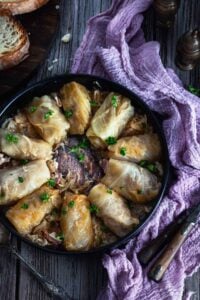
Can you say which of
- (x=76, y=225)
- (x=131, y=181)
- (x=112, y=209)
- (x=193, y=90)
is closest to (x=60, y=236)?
(x=76, y=225)

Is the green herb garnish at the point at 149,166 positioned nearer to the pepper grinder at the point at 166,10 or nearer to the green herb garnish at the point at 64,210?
the green herb garnish at the point at 64,210

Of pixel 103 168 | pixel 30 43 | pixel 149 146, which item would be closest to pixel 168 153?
pixel 149 146

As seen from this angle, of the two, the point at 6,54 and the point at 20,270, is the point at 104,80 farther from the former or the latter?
the point at 20,270

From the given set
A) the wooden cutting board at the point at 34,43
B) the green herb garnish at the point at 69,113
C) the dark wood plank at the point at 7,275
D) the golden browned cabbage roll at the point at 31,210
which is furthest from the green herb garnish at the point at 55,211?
the wooden cutting board at the point at 34,43

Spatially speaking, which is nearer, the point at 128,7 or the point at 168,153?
the point at 168,153

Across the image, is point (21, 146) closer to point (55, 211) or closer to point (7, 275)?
point (55, 211)

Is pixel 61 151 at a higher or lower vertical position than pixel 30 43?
lower
